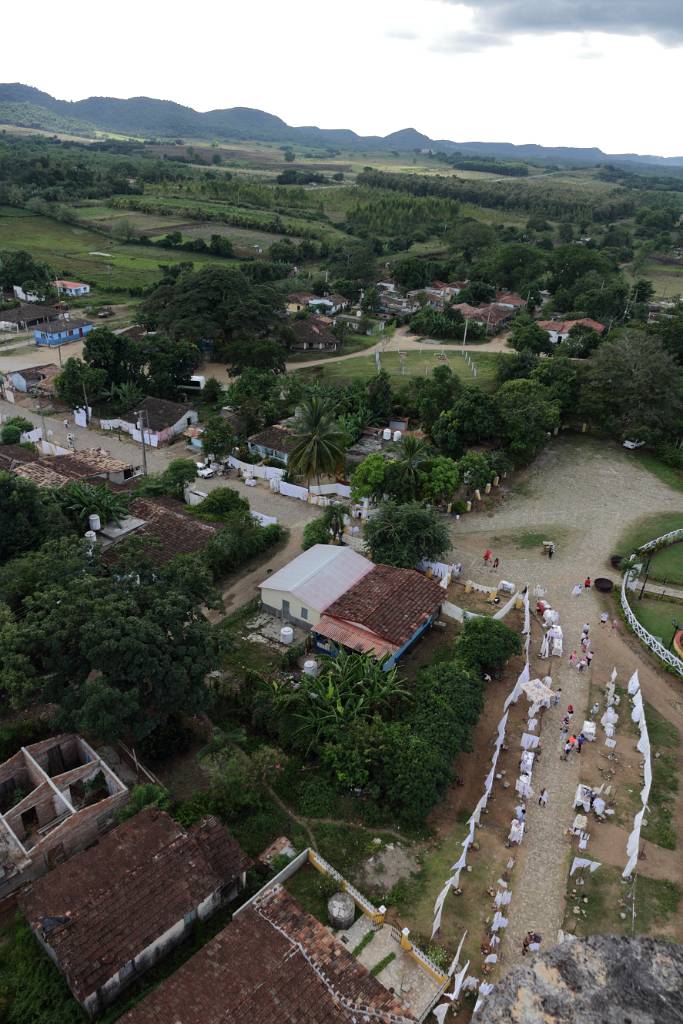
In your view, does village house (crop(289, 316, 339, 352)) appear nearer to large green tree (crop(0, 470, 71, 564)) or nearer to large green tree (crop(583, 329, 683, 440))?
large green tree (crop(583, 329, 683, 440))

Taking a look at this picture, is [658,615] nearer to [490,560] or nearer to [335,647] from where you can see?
[490,560]

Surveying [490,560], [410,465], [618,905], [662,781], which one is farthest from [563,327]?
[618,905]

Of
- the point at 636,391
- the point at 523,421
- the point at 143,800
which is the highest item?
the point at 636,391

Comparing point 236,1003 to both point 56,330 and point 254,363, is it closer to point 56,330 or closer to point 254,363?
point 254,363

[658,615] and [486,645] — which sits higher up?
[486,645]

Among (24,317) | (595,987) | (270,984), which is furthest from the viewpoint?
(24,317)

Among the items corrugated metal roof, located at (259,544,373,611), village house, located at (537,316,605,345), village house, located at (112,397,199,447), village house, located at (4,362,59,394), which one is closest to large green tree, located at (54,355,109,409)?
village house, located at (112,397,199,447)

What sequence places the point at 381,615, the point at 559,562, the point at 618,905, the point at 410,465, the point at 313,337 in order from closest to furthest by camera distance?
the point at 618,905 → the point at 381,615 → the point at 559,562 → the point at 410,465 → the point at 313,337

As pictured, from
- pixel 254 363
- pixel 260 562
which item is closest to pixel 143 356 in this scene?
pixel 254 363
